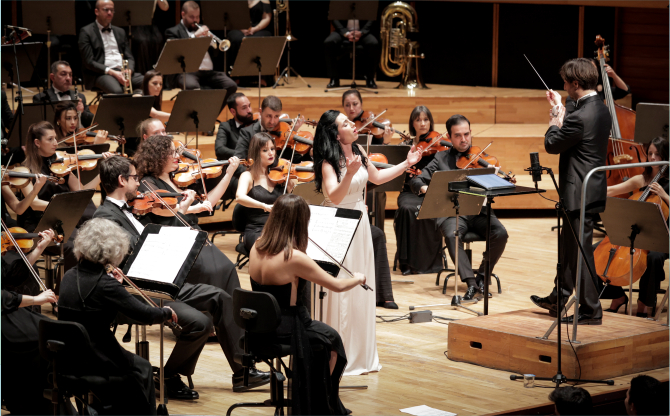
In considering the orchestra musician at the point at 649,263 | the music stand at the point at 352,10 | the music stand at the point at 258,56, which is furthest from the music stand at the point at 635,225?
the music stand at the point at 352,10

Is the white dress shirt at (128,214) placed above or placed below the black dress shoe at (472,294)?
above

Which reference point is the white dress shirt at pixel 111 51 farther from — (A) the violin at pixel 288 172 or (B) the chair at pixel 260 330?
(B) the chair at pixel 260 330

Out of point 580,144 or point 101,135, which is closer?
point 580,144

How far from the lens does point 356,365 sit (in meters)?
4.30

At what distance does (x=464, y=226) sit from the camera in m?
5.85

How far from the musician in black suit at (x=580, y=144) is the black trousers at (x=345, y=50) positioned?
17.5ft

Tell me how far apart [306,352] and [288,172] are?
7.14ft

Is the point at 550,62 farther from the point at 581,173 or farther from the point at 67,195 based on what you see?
the point at 67,195

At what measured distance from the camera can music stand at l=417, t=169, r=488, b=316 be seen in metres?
5.26

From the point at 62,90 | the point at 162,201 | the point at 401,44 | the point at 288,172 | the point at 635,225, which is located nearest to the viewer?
the point at 162,201

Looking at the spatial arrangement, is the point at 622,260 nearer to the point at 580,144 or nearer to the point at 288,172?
the point at 580,144

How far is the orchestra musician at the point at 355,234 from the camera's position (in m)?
4.18

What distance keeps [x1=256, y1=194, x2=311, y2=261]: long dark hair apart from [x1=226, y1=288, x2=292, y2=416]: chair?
0.67ft

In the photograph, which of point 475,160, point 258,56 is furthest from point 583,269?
point 258,56
